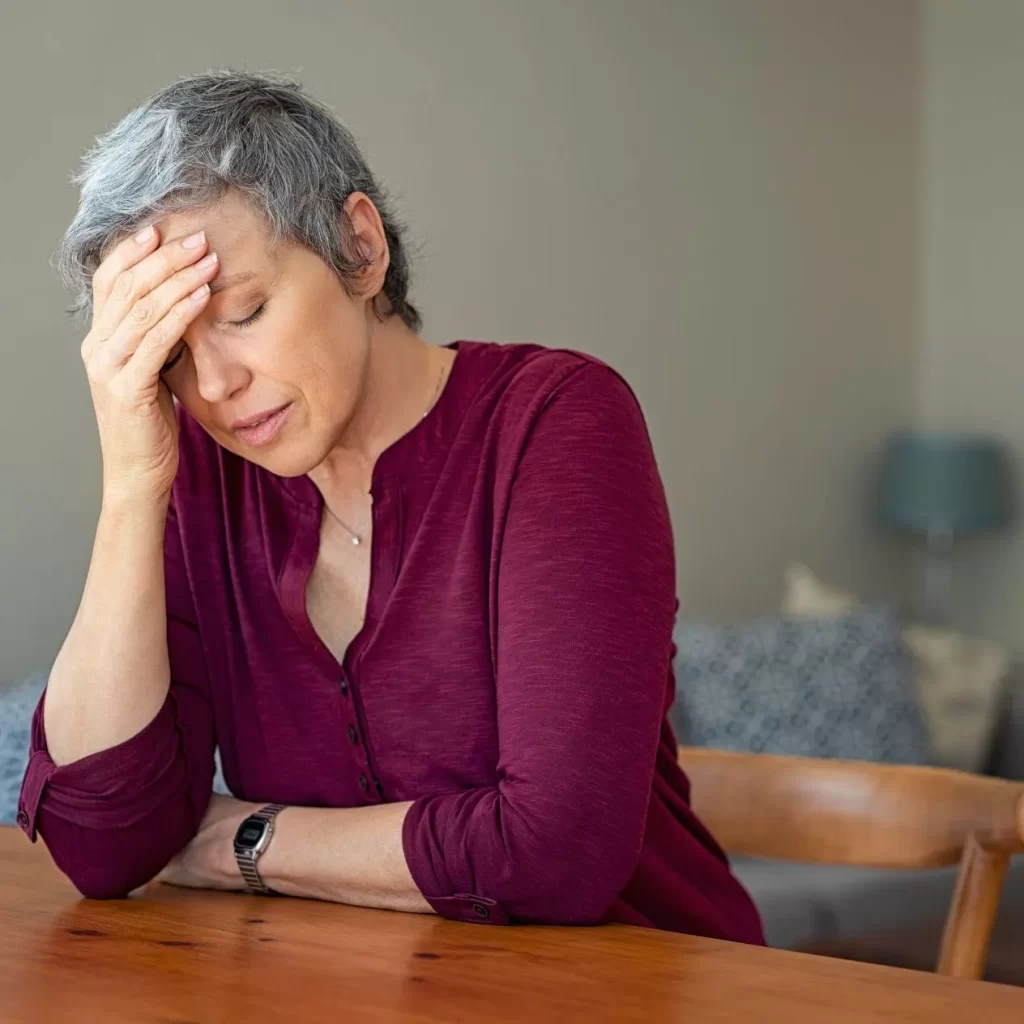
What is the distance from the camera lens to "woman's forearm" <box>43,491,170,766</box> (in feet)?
4.17

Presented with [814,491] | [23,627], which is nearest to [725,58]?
[814,491]

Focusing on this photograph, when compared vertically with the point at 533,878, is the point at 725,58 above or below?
above

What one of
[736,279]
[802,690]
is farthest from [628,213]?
[802,690]

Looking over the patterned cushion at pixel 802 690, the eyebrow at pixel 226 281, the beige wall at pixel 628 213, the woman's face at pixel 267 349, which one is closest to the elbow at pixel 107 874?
the woman's face at pixel 267 349

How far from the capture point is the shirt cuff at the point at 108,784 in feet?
4.14

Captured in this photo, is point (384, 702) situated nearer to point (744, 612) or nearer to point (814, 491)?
point (744, 612)

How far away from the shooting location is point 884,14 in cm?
474

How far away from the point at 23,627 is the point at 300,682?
1599mm

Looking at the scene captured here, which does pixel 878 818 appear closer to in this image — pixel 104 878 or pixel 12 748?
pixel 104 878

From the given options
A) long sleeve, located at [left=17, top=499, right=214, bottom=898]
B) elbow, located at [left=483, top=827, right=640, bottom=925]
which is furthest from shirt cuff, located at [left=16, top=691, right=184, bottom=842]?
elbow, located at [left=483, top=827, right=640, bottom=925]

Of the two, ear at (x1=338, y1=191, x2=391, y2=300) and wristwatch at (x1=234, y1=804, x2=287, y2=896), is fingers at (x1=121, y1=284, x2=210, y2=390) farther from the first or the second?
wristwatch at (x1=234, y1=804, x2=287, y2=896)

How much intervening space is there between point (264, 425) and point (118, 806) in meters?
0.35

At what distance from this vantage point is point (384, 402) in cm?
141

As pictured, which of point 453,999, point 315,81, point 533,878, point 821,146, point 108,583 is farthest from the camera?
point 821,146
